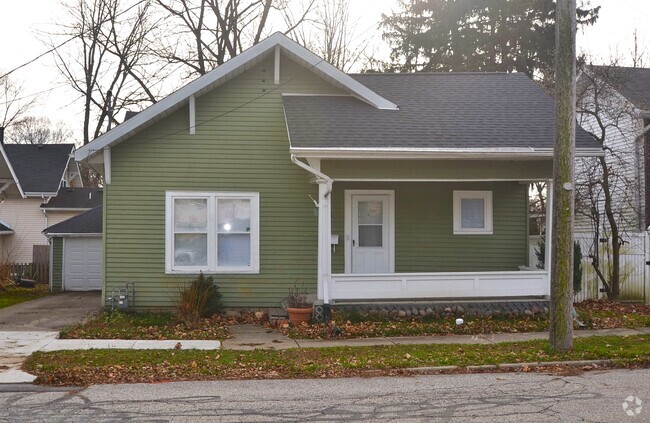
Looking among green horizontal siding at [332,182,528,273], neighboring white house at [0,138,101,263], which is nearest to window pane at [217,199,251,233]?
green horizontal siding at [332,182,528,273]

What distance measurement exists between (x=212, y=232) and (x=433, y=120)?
547cm

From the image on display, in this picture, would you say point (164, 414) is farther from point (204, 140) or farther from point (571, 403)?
point (204, 140)

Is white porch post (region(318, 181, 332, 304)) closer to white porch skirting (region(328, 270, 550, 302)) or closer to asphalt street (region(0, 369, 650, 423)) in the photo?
white porch skirting (region(328, 270, 550, 302))

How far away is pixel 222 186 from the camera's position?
1602cm

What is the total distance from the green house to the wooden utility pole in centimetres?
365

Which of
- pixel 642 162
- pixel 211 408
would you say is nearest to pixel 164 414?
pixel 211 408

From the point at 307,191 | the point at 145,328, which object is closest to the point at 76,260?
the point at 145,328

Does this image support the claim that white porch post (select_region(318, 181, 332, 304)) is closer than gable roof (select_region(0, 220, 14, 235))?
Yes

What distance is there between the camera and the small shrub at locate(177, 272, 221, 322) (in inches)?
574

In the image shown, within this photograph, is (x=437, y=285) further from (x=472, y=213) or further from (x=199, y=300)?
(x=199, y=300)

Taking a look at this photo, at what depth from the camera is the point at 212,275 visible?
15906 mm

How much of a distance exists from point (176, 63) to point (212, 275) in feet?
59.0

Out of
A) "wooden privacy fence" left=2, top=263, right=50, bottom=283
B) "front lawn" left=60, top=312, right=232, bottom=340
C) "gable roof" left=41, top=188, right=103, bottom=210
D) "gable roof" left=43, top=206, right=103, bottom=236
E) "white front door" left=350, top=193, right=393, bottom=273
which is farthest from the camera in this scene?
"gable roof" left=41, top=188, right=103, bottom=210

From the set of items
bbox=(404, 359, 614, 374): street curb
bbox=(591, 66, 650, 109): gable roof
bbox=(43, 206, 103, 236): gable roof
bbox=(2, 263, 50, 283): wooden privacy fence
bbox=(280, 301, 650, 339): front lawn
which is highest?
bbox=(591, 66, 650, 109): gable roof
